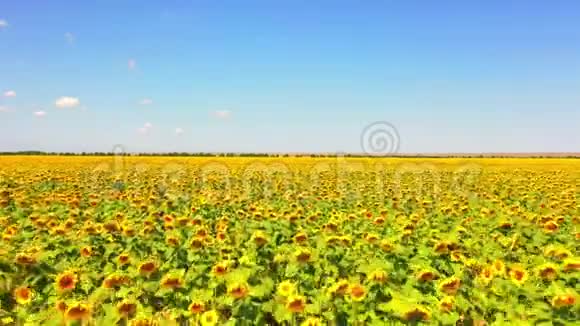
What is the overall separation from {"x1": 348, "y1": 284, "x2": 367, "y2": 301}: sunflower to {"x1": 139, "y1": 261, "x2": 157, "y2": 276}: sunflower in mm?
2093

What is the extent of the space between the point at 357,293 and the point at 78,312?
238 cm

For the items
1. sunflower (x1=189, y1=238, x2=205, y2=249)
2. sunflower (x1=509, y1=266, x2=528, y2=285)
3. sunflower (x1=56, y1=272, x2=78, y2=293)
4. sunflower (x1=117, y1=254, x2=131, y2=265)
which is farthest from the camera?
sunflower (x1=189, y1=238, x2=205, y2=249)

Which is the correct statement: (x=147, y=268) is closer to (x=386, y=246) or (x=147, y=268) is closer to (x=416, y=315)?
(x=416, y=315)

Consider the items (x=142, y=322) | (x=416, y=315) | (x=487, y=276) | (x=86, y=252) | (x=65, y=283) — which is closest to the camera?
(x=142, y=322)

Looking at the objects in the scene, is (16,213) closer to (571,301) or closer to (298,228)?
(298,228)

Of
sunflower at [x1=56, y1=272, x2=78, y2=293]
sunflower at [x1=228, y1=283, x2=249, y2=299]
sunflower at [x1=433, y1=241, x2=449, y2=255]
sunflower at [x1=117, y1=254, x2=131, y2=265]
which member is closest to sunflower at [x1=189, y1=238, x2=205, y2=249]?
sunflower at [x1=117, y1=254, x2=131, y2=265]

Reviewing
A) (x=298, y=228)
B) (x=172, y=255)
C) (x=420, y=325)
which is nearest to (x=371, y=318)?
(x=420, y=325)

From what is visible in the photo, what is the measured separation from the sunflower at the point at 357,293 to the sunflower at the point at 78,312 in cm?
226

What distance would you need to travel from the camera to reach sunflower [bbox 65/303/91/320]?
4439mm

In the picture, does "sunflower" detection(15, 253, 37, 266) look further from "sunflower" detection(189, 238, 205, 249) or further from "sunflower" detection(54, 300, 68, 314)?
"sunflower" detection(189, 238, 205, 249)

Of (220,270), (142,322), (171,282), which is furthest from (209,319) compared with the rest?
(220,270)

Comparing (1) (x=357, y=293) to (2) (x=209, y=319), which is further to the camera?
(1) (x=357, y=293)

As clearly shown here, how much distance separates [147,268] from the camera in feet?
18.5

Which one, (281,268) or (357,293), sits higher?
(357,293)
